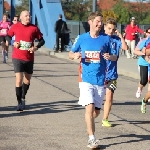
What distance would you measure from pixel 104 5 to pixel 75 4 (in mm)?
14162

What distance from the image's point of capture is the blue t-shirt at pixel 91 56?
807 centimetres

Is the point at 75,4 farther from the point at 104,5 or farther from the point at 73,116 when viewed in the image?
the point at 73,116

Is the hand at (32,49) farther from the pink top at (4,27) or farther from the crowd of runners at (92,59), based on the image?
the pink top at (4,27)

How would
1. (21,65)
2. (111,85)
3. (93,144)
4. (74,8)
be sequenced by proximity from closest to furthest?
(93,144) < (111,85) < (21,65) < (74,8)

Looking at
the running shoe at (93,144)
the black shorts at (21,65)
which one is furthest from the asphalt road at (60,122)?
the black shorts at (21,65)

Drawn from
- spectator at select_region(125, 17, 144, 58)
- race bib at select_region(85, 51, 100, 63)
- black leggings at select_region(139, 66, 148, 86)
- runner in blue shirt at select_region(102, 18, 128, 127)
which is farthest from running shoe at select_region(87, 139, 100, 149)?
spectator at select_region(125, 17, 144, 58)

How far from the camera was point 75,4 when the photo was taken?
3521 inches

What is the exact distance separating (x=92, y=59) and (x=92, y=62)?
0.14 feet

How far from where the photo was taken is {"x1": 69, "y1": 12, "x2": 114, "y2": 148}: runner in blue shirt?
7988 mm

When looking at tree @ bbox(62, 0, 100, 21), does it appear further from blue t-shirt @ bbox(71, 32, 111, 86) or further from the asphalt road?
blue t-shirt @ bbox(71, 32, 111, 86)

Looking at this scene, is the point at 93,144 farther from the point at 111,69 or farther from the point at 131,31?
the point at 131,31

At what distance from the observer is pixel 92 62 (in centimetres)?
812

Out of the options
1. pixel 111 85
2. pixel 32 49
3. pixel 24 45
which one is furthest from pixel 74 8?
pixel 111 85

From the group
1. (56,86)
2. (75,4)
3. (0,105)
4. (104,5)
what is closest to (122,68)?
(56,86)
